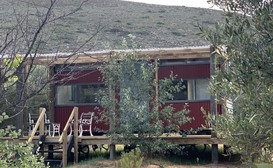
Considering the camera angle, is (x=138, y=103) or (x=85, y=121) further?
(x=85, y=121)

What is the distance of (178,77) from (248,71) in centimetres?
963

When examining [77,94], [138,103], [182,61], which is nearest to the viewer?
[138,103]

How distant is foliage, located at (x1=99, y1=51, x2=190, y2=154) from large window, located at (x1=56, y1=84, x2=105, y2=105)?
2332 millimetres

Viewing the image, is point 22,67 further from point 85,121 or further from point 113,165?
point 85,121

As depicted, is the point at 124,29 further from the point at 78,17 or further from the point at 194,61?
the point at 194,61

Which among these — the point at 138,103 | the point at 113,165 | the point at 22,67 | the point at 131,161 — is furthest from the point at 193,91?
the point at 22,67

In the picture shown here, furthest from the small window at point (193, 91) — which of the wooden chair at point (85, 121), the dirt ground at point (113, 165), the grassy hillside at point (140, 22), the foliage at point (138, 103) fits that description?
the grassy hillside at point (140, 22)

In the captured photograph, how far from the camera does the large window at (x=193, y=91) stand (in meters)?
13.0

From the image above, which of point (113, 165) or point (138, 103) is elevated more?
point (138, 103)

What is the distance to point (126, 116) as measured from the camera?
1101cm

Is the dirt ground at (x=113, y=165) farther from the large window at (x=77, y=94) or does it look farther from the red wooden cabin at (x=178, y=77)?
the large window at (x=77, y=94)

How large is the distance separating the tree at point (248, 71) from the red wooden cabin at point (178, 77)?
7.43 meters

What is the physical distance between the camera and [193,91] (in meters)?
13.0

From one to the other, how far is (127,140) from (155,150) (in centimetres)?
84
